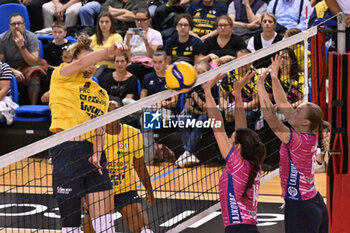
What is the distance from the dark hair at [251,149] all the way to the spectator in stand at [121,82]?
5.44 metres

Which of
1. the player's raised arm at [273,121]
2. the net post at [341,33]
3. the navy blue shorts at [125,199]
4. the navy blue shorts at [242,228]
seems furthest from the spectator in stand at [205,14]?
the navy blue shorts at [242,228]

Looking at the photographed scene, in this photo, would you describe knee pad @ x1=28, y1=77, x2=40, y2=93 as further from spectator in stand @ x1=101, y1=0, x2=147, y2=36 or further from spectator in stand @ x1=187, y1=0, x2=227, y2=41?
spectator in stand @ x1=187, y1=0, x2=227, y2=41

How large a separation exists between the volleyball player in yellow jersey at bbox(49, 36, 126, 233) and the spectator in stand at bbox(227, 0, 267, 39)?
20.3 feet

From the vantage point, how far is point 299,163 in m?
5.75

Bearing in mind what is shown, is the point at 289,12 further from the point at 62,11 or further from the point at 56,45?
the point at 62,11

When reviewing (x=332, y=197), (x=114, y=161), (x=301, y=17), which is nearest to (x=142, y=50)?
(x=301, y=17)

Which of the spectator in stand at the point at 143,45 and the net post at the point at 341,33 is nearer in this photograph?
the net post at the point at 341,33

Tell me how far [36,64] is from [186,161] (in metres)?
3.66

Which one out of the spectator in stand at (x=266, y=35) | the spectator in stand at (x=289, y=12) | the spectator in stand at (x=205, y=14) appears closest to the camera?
the spectator in stand at (x=266, y=35)

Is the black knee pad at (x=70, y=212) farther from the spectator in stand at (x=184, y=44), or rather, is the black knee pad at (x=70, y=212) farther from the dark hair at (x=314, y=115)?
the spectator in stand at (x=184, y=44)

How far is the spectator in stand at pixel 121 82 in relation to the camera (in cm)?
1060

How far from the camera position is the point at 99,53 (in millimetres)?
5348

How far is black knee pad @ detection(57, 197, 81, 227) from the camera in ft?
18.7

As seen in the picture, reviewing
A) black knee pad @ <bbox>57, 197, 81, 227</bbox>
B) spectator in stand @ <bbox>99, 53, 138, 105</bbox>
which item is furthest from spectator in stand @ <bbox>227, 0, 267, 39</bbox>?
black knee pad @ <bbox>57, 197, 81, 227</bbox>
